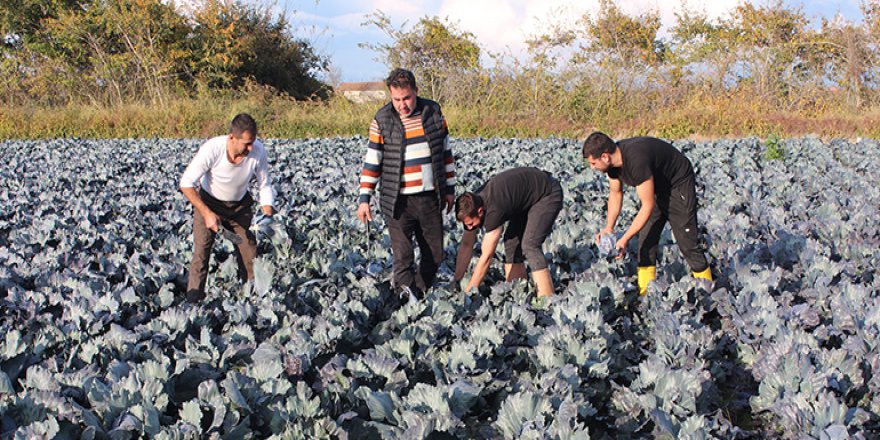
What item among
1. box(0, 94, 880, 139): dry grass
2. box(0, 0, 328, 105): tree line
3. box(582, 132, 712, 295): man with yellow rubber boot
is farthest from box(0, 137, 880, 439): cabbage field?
box(0, 0, 328, 105): tree line

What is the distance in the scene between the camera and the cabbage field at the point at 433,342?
274 centimetres

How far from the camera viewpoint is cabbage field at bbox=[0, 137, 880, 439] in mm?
2742

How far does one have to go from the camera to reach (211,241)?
4707 millimetres

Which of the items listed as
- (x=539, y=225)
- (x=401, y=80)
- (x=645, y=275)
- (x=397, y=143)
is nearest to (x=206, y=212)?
(x=397, y=143)

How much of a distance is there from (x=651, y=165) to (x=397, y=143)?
66.1 inches

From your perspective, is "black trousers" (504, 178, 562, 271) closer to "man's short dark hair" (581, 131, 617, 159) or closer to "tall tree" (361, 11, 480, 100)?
"man's short dark hair" (581, 131, 617, 159)

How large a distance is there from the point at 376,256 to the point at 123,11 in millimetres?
25411

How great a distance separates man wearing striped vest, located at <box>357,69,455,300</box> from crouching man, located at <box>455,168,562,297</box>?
0.94 feet

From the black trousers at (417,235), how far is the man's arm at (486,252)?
1.17 ft

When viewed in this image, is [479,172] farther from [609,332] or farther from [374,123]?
[609,332]

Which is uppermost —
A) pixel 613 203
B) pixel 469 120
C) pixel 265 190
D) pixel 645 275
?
pixel 265 190

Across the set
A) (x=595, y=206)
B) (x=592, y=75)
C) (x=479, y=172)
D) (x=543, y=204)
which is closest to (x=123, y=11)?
(x=592, y=75)

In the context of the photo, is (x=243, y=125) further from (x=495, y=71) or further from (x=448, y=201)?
(x=495, y=71)

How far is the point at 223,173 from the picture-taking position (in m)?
4.47
